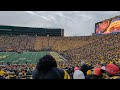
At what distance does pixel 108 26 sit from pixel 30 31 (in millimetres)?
38507

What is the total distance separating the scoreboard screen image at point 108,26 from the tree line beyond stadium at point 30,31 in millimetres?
25914

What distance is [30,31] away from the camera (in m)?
88.4

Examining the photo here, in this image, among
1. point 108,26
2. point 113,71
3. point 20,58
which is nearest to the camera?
point 113,71

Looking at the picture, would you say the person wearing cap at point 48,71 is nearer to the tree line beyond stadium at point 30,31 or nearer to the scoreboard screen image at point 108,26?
the scoreboard screen image at point 108,26

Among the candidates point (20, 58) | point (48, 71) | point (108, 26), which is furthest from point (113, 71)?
point (108, 26)

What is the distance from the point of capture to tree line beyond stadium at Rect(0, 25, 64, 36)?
8406 cm

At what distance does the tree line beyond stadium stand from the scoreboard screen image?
1020 inches

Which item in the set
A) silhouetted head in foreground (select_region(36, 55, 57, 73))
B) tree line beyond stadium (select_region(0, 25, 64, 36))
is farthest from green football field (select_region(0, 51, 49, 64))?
tree line beyond stadium (select_region(0, 25, 64, 36))

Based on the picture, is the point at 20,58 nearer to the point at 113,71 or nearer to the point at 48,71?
the point at 113,71

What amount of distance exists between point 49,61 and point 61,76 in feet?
0.65

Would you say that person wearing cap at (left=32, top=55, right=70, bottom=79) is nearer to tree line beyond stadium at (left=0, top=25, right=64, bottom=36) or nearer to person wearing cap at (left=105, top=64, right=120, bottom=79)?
person wearing cap at (left=105, top=64, right=120, bottom=79)

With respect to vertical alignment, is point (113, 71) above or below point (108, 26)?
below
